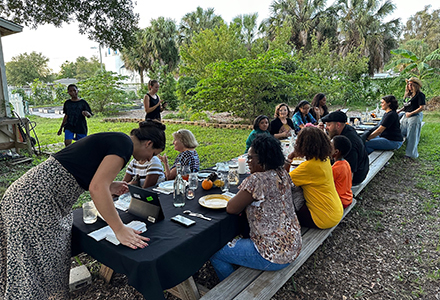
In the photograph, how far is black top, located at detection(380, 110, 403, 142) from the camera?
5980mm

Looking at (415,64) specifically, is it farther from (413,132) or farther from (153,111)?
(153,111)

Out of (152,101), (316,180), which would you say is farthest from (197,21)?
(316,180)

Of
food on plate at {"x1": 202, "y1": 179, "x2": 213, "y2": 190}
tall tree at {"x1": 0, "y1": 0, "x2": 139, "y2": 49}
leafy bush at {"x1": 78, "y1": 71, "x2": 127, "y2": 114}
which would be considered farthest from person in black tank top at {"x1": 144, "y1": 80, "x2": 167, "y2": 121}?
leafy bush at {"x1": 78, "y1": 71, "x2": 127, "y2": 114}

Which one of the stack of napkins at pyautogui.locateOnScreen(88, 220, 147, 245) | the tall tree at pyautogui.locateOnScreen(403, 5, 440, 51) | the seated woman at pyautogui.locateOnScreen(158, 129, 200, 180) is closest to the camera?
the stack of napkins at pyautogui.locateOnScreen(88, 220, 147, 245)

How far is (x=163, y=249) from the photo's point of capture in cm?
178

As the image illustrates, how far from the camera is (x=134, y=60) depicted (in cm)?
3039

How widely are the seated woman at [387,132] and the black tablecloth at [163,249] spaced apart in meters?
4.88

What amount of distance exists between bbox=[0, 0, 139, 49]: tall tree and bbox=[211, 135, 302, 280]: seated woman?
700cm

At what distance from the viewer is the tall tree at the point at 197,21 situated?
30.2 meters

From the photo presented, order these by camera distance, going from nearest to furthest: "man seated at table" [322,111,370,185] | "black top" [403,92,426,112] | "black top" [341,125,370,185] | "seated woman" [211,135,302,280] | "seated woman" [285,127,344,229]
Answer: "seated woman" [211,135,302,280] < "seated woman" [285,127,344,229] < "black top" [341,125,370,185] < "man seated at table" [322,111,370,185] < "black top" [403,92,426,112]

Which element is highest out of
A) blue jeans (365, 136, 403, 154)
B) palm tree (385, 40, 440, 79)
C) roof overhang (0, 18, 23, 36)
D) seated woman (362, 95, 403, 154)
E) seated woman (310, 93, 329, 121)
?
roof overhang (0, 18, 23, 36)

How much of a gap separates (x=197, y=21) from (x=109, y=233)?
1274 inches

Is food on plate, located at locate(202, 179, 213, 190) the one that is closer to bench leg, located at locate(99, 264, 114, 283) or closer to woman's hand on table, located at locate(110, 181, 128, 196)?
woman's hand on table, located at locate(110, 181, 128, 196)

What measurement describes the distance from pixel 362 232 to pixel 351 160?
3.10 ft
